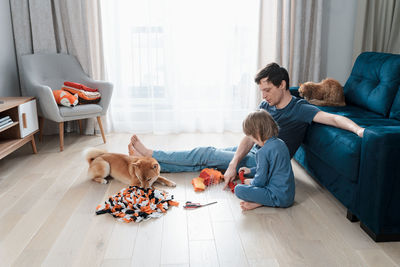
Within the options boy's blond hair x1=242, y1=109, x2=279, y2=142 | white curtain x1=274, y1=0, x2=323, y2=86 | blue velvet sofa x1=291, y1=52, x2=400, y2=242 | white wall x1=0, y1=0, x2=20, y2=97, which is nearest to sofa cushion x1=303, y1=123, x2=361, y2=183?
blue velvet sofa x1=291, y1=52, x2=400, y2=242

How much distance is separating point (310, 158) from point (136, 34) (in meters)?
2.30

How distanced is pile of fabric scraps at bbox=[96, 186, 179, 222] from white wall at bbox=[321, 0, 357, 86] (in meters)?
2.68

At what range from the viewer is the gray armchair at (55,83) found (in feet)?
10.9

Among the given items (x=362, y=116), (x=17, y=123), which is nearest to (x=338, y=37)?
(x=362, y=116)

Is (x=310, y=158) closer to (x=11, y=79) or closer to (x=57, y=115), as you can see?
(x=57, y=115)

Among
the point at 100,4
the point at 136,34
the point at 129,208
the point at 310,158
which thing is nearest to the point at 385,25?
the point at 310,158

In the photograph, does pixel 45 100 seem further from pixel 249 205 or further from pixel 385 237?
pixel 385 237

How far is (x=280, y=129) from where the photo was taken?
2420 mm

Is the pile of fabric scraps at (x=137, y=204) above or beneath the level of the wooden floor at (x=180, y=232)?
above

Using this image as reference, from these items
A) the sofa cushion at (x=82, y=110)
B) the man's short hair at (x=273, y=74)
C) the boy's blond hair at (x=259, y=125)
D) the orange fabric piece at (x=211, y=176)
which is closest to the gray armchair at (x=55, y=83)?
the sofa cushion at (x=82, y=110)

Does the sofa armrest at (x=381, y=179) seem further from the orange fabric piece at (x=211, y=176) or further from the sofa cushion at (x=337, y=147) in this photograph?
the orange fabric piece at (x=211, y=176)

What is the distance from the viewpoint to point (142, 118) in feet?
13.4

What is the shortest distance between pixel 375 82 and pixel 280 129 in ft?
3.52

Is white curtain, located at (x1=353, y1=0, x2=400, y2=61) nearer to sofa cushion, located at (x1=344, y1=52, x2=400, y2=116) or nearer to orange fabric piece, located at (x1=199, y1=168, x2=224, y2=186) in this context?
sofa cushion, located at (x1=344, y1=52, x2=400, y2=116)
